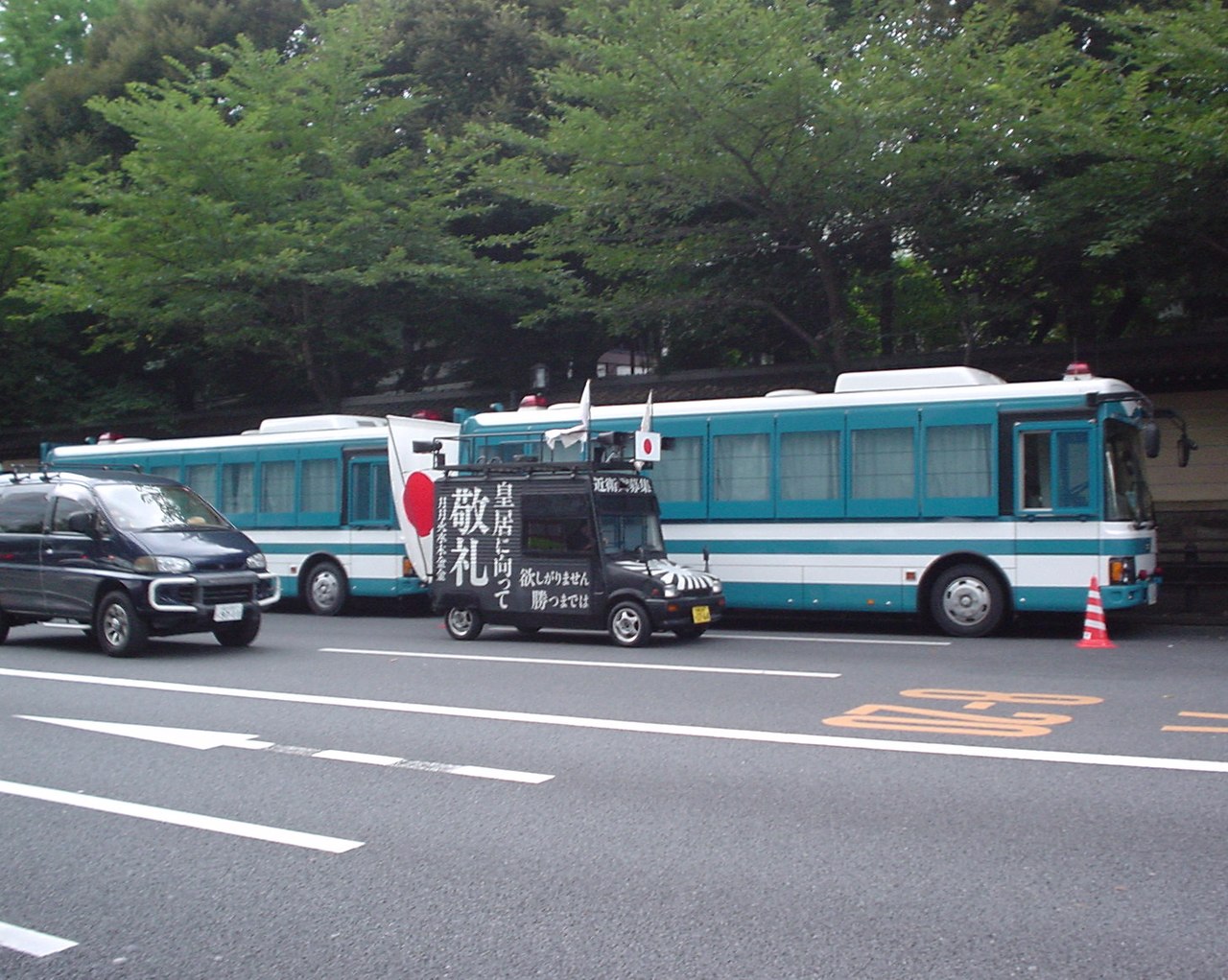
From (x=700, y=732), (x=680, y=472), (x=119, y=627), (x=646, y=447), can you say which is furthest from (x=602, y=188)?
(x=700, y=732)

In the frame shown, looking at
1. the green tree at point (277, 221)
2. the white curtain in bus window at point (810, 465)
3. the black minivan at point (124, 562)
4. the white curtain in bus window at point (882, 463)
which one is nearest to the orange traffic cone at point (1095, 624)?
the white curtain in bus window at point (882, 463)

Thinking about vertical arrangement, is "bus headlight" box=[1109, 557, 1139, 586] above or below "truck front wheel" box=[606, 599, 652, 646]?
above

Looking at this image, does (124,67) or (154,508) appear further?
(124,67)

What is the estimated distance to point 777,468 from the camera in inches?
637

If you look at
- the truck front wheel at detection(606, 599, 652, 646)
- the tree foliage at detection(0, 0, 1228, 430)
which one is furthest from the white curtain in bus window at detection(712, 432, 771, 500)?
the tree foliage at detection(0, 0, 1228, 430)

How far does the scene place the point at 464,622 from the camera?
609 inches

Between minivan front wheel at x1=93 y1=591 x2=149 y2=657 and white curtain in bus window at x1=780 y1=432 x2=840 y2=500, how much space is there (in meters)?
7.99

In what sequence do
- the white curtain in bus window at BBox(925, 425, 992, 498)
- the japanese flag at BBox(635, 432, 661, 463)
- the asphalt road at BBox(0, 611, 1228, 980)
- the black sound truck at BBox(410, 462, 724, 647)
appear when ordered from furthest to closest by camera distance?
the japanese flag at BBox(635, 432, 661, 463), the white curtain in bus window at BBox(925, 425, 992, 498), the black sound truck at BBox(410, 462, 724, 647), the asphalt road at BBox(0, 611, 1228, 980)

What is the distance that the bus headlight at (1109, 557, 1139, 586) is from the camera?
1405 centimetres

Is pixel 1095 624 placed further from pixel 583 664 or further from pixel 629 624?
pixel 583 664

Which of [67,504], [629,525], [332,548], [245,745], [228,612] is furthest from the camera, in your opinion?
[332,548]

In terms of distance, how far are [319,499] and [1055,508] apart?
11.5 metres

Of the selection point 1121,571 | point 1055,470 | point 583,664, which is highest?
point 1055,470

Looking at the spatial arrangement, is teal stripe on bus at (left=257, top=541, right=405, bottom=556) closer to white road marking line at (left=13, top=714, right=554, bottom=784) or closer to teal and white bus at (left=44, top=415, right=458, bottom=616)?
teal and white bus at (left=44, top=415, right=458, bottom=616)
